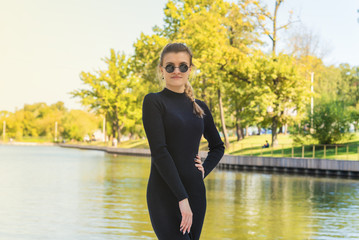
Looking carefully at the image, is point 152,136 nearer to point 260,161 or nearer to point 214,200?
point 214,200

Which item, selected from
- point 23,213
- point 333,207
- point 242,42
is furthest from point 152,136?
point 242,42

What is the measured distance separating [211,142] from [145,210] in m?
13.9

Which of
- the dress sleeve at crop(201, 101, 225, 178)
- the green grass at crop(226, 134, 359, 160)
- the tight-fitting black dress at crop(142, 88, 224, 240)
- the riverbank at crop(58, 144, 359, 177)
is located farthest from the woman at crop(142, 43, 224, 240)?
the green grass at crop(226, 134, 359, 160)

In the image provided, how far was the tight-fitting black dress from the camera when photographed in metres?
3.89

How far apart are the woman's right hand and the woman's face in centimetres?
77

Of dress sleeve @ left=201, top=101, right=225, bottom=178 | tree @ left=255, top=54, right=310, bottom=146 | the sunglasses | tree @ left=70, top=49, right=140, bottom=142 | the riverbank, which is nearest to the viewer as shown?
the sunglasses

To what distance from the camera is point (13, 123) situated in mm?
179750

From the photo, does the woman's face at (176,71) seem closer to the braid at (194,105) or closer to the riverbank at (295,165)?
the braid at (194,105)

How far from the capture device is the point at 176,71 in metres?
4.11

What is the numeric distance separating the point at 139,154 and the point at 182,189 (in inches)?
2800

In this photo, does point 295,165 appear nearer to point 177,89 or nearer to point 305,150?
point 305,150

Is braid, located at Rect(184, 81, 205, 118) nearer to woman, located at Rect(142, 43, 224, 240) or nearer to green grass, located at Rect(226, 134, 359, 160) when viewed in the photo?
woman, located at Rect(142, 43, 224, 240)

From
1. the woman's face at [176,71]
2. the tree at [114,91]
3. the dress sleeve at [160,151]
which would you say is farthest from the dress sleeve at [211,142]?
the tree at [114,91]

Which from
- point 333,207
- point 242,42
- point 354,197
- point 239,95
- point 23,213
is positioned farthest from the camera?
point 242,42
